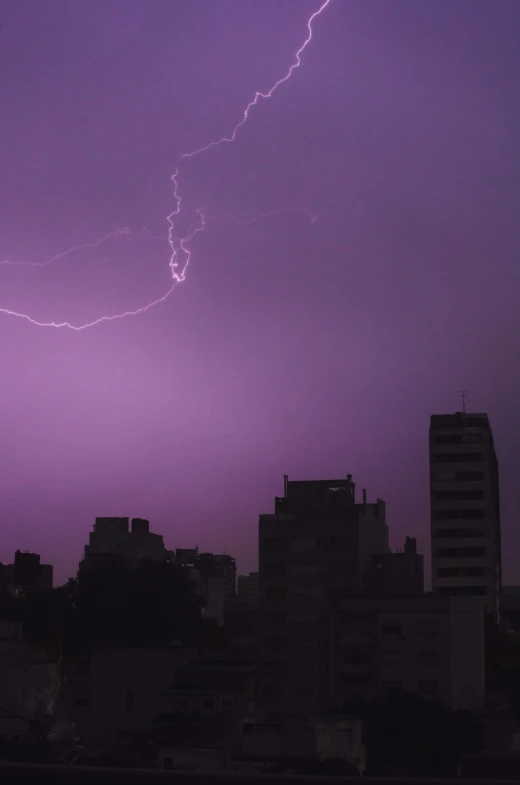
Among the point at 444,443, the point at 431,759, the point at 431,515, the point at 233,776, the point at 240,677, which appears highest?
the point at 444,443

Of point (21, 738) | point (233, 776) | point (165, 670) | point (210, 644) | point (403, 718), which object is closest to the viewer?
point (233, 776)

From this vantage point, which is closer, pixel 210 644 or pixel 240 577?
pixel 210 644

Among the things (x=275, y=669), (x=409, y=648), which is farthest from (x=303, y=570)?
(x=409, y=648)

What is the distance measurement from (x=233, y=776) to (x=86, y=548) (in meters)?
59.2

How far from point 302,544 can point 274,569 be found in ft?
5.17

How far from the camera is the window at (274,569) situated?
37938 millimetres

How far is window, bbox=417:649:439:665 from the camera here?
31266mm

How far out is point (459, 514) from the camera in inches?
2052

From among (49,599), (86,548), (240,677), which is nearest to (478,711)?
(240,677)

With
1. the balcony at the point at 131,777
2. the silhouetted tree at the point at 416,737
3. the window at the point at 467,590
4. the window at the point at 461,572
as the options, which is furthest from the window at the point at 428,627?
the balcony at the point at 131,777

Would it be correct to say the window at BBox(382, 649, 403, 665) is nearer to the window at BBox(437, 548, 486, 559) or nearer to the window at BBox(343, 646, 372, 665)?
the window at BBox(343, 646, 372, 665)

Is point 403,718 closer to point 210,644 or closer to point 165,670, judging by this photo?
point 165,670

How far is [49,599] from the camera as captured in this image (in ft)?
138

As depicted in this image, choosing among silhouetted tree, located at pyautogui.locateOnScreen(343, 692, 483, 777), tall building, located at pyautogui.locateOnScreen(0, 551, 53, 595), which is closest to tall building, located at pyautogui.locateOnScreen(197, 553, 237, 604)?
tall building, located at pyautogui.locateOnScreen(0, 551, 53, 595)
